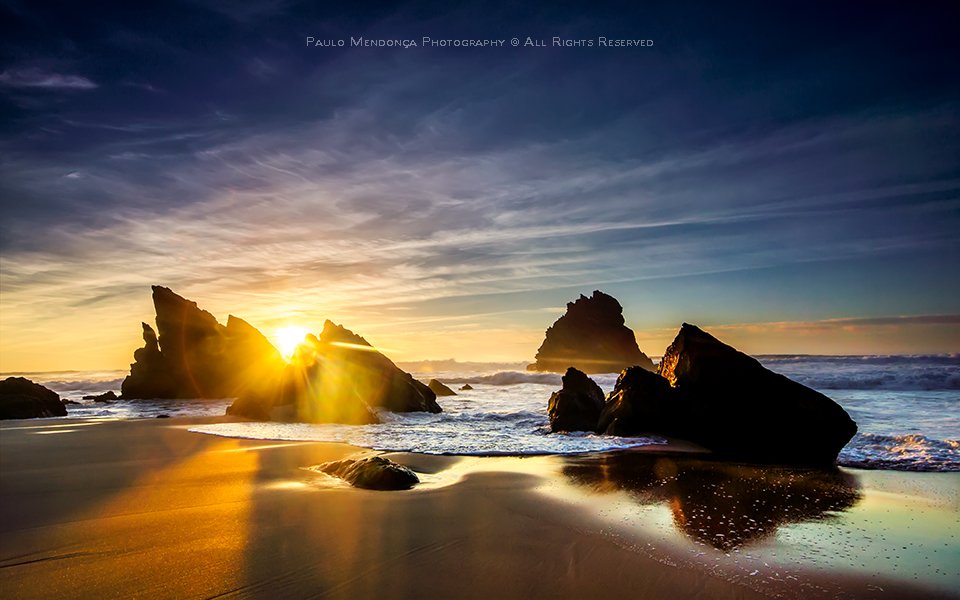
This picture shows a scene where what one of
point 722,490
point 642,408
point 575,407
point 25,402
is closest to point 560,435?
point 575,407

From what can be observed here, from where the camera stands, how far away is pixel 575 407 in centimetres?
1611

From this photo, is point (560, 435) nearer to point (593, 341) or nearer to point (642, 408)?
point (642, 408)

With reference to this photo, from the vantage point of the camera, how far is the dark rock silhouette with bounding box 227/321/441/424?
19.4m

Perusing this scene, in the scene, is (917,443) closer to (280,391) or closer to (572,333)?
(280,391)

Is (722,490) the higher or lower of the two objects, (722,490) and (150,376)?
the lower

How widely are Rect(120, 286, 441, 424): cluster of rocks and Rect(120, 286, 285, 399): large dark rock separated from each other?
60mm

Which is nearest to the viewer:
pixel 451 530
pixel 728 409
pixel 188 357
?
pixel 451 530

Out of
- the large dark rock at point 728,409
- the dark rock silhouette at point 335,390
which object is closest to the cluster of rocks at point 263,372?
the dark rock silhouette at point 335,390

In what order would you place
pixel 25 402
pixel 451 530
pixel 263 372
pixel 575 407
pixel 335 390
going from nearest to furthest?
pixel 451 530 < pixel 575 407 < pixel 335 390 < pixel 25 402 < pixel 263 372

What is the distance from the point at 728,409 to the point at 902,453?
341cm

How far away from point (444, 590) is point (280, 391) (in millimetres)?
18628

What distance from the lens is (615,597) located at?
401 centimetres

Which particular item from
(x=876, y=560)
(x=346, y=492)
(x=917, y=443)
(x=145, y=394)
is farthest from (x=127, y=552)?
(x=145, y=394)

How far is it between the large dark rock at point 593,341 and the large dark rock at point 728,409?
69.3 m
